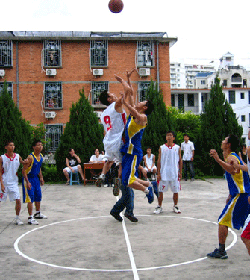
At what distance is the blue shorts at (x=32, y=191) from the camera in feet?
26.0

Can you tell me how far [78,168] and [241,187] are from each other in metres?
11.8

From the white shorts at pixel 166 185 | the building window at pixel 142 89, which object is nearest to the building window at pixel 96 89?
the building window at pixel 142 89

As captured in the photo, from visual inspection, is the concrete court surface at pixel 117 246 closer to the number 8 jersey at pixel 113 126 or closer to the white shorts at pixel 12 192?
the white shorts at pixel 12 192

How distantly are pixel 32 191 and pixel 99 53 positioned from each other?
793 inches

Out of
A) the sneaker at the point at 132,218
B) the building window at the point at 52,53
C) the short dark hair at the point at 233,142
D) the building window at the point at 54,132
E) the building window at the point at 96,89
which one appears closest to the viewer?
the short dark hair at the point at 233,142

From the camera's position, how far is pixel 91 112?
1780cm

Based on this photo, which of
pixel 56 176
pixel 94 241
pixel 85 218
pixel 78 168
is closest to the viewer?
pixel 94 241

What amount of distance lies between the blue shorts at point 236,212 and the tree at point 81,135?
41.4 ft

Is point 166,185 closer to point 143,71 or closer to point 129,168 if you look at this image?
point 129,168

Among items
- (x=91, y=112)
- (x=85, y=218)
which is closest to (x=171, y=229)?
(x=85, y=218)

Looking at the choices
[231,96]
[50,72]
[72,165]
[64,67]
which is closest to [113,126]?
[72,165]

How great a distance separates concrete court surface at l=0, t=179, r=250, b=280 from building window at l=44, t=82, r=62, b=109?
17.2 m

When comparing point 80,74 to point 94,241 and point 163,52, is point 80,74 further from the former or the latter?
point 94,241

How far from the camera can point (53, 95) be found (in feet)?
87.1
